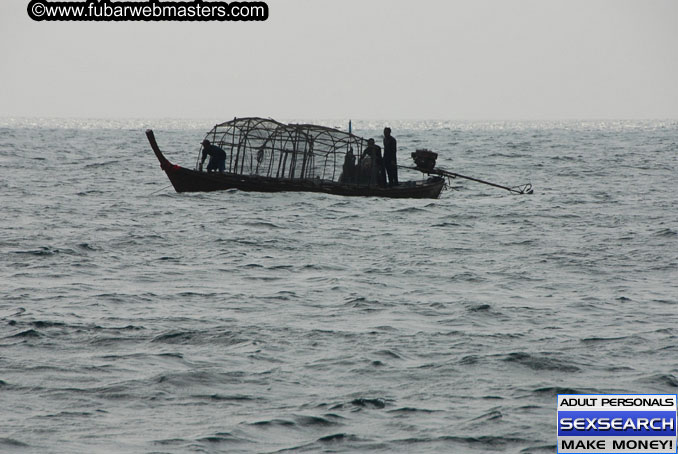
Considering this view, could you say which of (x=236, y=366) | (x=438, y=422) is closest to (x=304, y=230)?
(x=236, y=366)

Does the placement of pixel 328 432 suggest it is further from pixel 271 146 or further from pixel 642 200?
Answer: pixel 642 200

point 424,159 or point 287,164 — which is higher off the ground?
point 424,159

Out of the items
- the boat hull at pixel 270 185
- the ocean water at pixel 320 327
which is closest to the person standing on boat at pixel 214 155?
the boat hull at pixel 270 185

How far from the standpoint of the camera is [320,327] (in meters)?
12.4

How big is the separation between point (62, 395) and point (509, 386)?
444 cm

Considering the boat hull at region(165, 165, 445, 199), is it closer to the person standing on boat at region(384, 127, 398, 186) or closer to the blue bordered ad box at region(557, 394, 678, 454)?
the person standing on boat at region(384, 127, 398, 186)

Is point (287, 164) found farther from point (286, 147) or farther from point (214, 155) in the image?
point (214, 155)

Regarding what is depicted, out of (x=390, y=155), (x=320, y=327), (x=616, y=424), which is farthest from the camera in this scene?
(x=390, y=155)

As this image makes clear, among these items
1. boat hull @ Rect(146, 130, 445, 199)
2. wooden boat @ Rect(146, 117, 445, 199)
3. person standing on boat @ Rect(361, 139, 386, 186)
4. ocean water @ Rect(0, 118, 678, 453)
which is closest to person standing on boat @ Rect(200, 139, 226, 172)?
wooden boat @ Rect(146, 117, 445, 199)

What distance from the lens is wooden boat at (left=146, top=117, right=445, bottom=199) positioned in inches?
1058

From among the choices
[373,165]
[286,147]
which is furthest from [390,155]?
[286,147]

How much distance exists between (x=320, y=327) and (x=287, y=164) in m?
16.1

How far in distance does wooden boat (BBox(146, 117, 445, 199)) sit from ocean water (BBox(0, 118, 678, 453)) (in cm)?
217

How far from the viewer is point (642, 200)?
1184 inches
